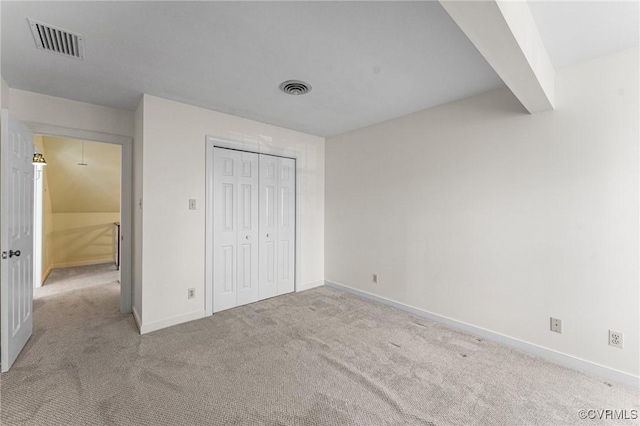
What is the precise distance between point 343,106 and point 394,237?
1.73 meters

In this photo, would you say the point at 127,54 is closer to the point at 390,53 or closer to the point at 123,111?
the point at 123,111

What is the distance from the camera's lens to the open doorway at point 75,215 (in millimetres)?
4398

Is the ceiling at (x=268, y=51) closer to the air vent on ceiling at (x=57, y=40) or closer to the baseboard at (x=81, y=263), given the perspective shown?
the air vent on ceiling at (x=57, y=40)

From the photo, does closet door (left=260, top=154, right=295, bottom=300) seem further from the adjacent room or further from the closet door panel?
the closet door panel

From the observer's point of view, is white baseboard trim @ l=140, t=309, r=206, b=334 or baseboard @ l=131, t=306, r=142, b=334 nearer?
white baseboard trim @ l=140, t=309, r=206, b=334

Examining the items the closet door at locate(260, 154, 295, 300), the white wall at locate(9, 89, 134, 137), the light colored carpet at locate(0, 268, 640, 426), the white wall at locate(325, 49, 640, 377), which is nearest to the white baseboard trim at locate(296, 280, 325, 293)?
the closet door at locate(260, 154, 295, 300)

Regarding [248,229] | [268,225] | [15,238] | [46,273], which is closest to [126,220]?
[15,238]

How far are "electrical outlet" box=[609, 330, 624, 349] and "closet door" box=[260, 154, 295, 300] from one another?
131 inches

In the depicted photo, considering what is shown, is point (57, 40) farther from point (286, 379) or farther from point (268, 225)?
point (286, 379)

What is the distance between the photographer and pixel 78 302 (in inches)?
141

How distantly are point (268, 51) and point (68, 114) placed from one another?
247 centimetres

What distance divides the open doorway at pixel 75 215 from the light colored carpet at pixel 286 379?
7.36ft

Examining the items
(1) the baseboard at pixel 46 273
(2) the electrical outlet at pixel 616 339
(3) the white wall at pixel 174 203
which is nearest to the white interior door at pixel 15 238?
(3) the white wall at pixel 174 203

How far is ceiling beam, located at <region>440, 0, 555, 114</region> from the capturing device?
1158 millimetres
